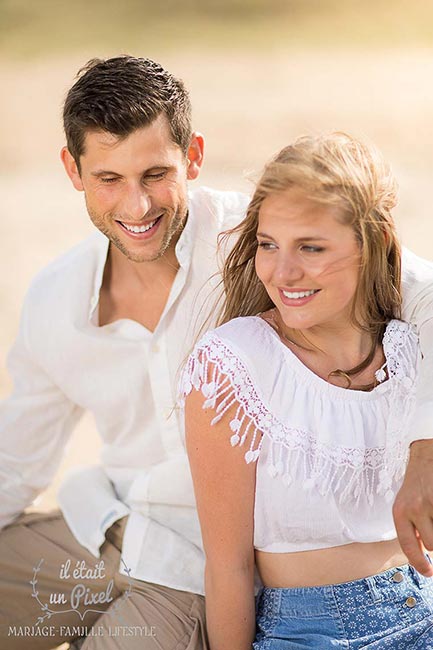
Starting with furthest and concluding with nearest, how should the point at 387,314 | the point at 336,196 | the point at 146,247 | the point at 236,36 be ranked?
the point at 236,36 < the point at 146,247 < the point at 387,314 < the point at 336,196

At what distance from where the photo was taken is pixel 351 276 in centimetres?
238

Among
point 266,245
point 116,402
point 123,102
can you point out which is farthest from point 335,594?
point 123,102

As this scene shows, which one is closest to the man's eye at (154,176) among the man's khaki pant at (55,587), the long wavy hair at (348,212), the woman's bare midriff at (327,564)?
the long wavy hair at (348,212)

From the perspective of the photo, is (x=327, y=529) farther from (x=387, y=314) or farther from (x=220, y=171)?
(x=220, y=171)

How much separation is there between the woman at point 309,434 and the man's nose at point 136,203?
605 millimetres

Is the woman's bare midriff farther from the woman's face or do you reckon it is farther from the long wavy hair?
the woman's face

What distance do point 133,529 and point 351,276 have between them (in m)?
1.18

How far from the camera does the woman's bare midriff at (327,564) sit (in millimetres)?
2416

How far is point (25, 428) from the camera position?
134 inches

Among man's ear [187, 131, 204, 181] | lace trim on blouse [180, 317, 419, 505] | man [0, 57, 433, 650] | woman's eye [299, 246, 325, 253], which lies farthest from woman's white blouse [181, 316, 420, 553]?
man's ear [187, 131, 204, 181]

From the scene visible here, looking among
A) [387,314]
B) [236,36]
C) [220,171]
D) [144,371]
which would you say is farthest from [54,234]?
[236,36]

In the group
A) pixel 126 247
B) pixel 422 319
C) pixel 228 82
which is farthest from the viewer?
pixel 228 82

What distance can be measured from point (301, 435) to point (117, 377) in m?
1.02

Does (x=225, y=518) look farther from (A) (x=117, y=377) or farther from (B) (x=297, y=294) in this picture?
(A) (x=117, y=377)
